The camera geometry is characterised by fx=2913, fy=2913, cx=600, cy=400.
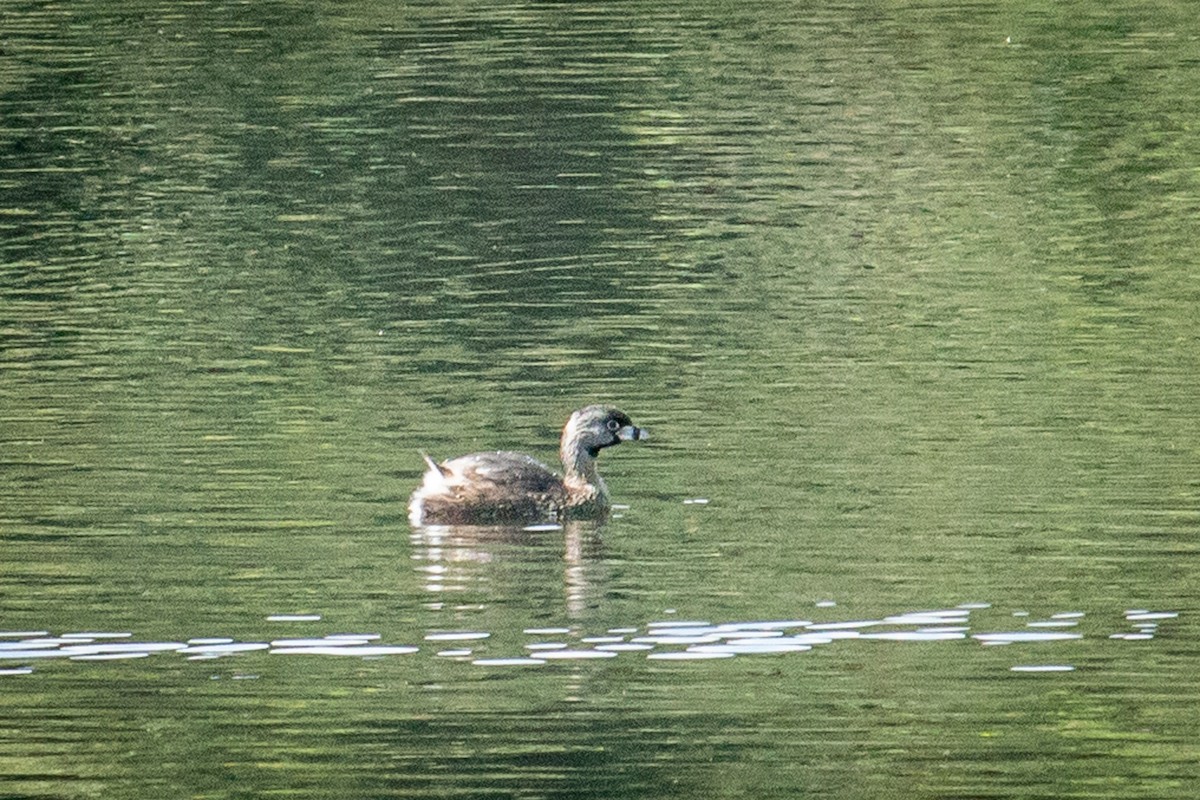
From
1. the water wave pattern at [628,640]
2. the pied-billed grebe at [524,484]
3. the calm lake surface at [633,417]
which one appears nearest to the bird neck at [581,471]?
the pied-billed grebe at [524,484]

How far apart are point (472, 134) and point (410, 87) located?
3079mm

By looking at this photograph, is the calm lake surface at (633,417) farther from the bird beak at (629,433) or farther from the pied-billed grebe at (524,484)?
the bird beak at (629,433)

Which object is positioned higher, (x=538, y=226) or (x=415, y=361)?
(x=538, y=226)

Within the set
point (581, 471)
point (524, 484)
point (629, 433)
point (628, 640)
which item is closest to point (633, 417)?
point (629, 433)

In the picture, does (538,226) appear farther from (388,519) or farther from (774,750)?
(774,750)

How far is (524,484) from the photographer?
1391 cm

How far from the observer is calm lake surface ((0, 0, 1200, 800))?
10336 millimetres

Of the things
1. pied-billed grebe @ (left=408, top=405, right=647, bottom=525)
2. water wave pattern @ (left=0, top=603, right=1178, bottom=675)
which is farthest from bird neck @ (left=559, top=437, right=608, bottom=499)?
water wave pattern @ (left=0, top=603, right=1178, bottom=675)

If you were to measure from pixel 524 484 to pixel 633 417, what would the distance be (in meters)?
1.64

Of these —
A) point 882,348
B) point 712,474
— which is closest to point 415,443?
point 712,474

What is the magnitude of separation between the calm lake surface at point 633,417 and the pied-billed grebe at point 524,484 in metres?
0.19

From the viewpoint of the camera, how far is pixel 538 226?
73.0 feet

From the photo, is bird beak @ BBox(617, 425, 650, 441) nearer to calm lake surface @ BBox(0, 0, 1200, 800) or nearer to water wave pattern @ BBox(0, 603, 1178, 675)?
calm lake surface @ BBox(0, 0, 1200, 800)

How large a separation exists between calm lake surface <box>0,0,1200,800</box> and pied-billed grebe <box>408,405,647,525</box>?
187 millimetres
